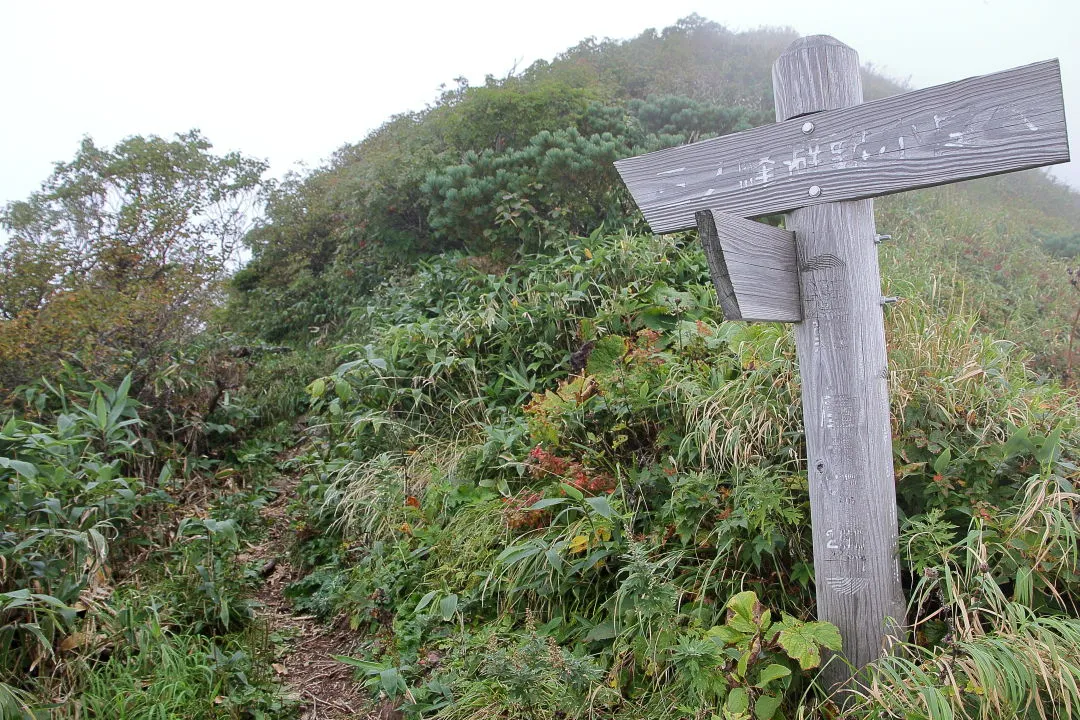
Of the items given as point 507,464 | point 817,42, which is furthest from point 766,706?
point 817,42

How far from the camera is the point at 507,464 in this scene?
374cm

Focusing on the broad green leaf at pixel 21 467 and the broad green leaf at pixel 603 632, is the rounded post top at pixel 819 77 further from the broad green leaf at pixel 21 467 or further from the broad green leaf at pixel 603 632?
the broad green leaf at pixel 21 467

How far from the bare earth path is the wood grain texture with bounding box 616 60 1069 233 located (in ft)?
8.10

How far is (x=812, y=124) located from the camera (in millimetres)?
2164

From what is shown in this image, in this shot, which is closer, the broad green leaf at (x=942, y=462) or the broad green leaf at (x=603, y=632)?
the broad green leaf at (x=942, y=462)

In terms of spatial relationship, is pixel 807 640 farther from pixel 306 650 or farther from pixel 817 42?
pixel 306 650

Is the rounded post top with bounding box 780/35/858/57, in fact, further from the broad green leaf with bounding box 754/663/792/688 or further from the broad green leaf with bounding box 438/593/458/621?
the broad green leaf with bounding box 438/593/458/621

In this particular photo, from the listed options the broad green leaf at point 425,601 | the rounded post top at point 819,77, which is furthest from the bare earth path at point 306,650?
the rounded post top at point 819,77

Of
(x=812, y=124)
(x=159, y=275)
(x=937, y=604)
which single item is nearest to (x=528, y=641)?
(x=937, y=604)

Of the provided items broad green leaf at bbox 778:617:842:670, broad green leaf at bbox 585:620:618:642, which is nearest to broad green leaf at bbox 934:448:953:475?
broad green leaf at bbox 778:617:842:670

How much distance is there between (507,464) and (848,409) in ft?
6.28

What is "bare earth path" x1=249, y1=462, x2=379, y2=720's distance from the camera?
3.15m

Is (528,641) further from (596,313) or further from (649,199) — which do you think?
(596,313)

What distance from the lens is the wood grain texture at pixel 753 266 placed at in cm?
196
